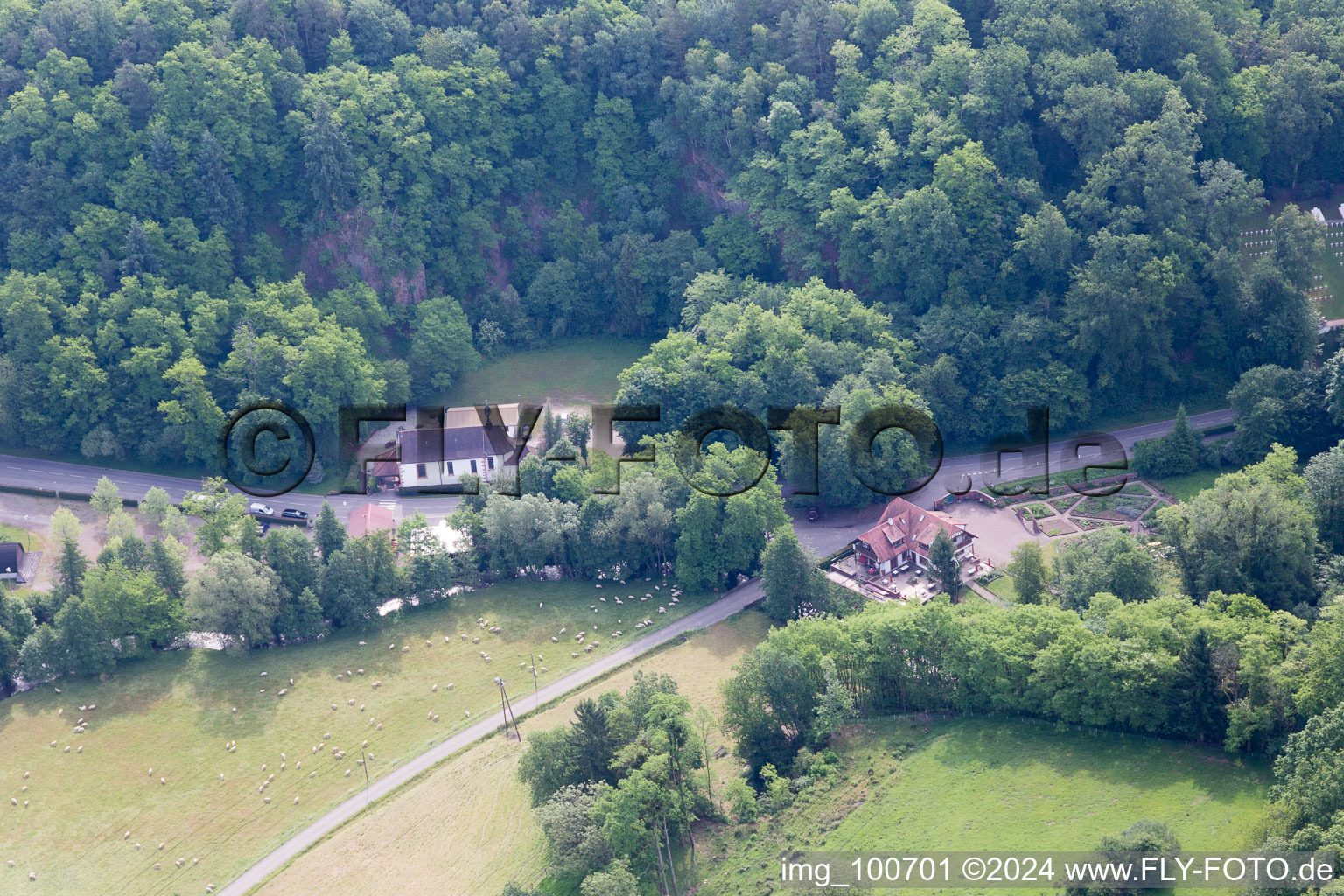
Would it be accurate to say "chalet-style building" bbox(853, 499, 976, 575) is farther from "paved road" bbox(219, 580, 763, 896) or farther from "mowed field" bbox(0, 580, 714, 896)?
"mowed field" bbox(0, 580, 714, 896)

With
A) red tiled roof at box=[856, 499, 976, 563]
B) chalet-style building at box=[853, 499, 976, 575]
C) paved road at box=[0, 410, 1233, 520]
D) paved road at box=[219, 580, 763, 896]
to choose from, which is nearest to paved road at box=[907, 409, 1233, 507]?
paved road at box=[0, 410, 1233, 520]

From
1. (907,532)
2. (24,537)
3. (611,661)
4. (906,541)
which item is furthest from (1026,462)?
(24,537)

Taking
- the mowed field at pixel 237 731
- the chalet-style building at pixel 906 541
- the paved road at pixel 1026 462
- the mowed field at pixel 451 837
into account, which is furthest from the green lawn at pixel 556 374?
the mowed field at pixel 451 837

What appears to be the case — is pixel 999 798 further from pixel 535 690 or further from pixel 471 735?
→ pixel 471 735

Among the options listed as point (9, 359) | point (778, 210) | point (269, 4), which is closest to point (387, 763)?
point (9, 359)

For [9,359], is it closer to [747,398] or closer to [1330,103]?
[747,398]

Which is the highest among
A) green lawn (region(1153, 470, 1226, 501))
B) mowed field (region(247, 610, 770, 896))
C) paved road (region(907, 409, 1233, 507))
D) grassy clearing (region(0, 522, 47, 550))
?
paved road (region(907, 409, 1233, 507))
